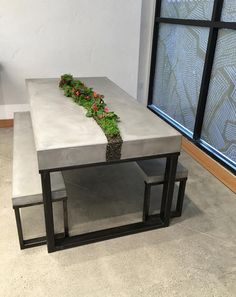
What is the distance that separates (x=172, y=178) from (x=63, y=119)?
813mm

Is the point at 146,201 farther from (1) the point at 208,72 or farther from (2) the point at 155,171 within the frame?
(1) the point at 208,72

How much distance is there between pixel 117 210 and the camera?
2.21 m

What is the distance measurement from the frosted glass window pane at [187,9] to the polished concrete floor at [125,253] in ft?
5.69

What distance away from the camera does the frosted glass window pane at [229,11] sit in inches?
97.3

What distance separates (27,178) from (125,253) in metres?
0.77

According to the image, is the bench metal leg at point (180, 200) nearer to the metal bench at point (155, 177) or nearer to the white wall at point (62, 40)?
the metal bench at point (155, 177)

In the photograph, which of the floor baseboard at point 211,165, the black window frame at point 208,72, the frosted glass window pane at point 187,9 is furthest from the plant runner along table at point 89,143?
the frosted glass window pane at point 187,9

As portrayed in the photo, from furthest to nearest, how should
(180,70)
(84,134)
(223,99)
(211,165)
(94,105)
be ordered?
(180,70), (211,165), (223,99), (94,105), (84,134)

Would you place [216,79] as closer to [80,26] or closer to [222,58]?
[222,58]

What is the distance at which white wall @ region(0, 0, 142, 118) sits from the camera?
11.0 ft

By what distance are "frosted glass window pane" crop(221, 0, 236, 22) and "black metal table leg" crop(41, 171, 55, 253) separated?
2.06 metres

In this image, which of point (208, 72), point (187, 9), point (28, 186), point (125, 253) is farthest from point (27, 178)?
point (187, 9)

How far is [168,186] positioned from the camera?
6.34 ft

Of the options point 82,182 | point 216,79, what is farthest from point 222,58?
point 82,182
